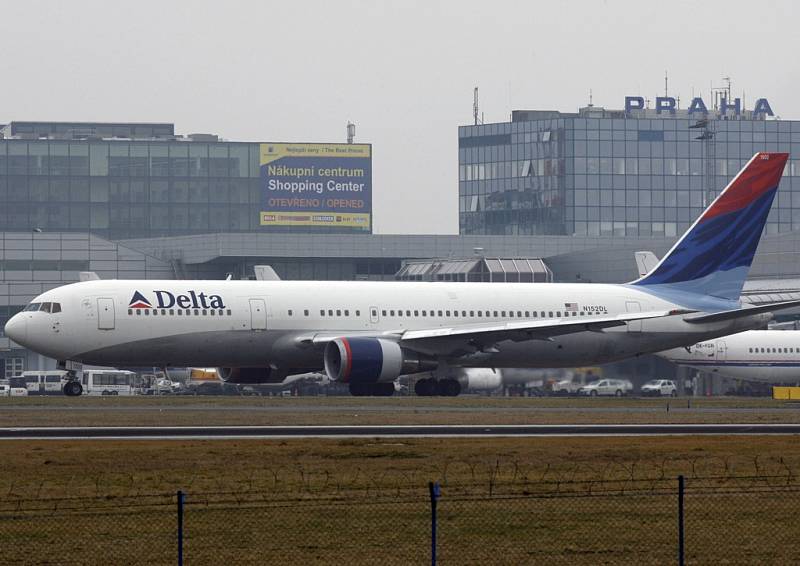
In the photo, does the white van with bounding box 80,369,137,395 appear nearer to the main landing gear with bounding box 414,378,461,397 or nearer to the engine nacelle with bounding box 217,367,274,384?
the engine nacelle with bounding box 217,367,274,384

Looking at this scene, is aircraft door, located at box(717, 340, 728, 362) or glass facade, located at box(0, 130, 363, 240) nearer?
aircraft door, located at box(717, 340, 728, 362)

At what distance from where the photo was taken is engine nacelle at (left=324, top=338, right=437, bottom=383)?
2354 inches

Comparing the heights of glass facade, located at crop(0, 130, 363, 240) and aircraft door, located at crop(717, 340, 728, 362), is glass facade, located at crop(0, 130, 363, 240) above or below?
above

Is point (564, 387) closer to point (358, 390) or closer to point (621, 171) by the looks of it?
point (358, 390)

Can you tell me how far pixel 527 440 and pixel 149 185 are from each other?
141m

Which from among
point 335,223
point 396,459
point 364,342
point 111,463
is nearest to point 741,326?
point 364,342

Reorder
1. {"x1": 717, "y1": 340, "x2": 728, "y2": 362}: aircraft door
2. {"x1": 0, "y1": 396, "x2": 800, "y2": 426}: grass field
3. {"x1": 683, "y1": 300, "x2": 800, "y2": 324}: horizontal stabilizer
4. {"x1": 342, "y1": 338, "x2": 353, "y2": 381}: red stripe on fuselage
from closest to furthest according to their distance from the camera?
1. {"x1": 0, "y1": 396, "x2": 800, "y2": 426}: grass field
2. {"x1": 342, "y1": 338, "x2": 353, "y2": 381}: red stripe on fuselage
3. {"x1": 683, "y1": 300, "x2": 800, "y2": 324}: horizontal stabilizer
4. {"x1": 717, "y1": 340, "x2": 728, "y2": 362}: aircraft door

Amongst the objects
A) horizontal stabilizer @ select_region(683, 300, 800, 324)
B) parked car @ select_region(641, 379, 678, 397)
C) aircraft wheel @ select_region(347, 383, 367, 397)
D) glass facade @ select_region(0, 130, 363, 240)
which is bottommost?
parked car @ select_region(641, 379, 678, 397)

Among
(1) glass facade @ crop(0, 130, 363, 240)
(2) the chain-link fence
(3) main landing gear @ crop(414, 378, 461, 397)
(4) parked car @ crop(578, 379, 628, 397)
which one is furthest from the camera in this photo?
(1) glass facade @ crop(0, 130, 363, 240)

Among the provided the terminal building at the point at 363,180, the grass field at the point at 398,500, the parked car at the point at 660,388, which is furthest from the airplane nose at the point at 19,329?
the terminal building at the point at 363,180

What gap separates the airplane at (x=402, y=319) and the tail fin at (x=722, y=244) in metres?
0.05

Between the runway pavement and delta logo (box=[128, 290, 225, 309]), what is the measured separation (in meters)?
16.8

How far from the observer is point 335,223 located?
178 meters

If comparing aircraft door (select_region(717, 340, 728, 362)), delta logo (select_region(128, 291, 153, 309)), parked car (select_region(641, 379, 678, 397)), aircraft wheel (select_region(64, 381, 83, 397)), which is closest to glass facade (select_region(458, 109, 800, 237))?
parked car (select_region(641, 379, 678, 397))
